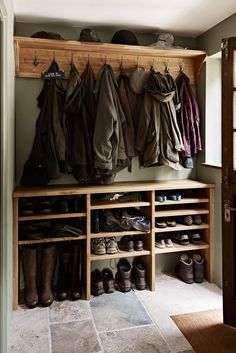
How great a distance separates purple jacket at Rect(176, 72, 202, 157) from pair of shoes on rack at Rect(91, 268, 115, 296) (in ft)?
4.13

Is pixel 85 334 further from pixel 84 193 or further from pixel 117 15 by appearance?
pixel 117 15

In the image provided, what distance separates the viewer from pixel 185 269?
2744mm

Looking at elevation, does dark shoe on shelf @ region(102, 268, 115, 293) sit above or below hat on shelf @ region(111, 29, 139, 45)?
below

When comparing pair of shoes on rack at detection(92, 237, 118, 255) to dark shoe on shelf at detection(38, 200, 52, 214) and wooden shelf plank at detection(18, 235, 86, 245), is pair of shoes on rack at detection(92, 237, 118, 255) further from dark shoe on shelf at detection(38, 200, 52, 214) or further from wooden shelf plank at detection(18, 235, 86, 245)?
dark shoe on shelf at detection(38, 200, 52, 214)

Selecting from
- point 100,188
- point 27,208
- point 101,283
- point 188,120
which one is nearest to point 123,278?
point 101,283

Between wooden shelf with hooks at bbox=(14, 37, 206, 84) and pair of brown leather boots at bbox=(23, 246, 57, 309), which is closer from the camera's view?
pair of brown leather boots at bbox=(23, 246, 57, 309)

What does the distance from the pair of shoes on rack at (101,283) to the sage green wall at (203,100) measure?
3.05 ft

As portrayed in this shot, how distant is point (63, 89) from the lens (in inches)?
102

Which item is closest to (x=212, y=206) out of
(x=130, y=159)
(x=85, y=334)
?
(x=130, y=159)

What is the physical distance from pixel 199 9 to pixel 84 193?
164 cm

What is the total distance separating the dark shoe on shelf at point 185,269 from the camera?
8.95 feet

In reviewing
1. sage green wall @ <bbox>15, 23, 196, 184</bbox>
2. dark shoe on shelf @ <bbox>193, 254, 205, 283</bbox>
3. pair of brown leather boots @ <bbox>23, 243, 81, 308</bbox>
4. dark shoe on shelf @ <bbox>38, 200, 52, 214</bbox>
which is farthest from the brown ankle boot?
dark shoe on shelf @ <bbox>193, 254, 205, 283</bbox>

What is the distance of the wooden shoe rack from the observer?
7.70 feet

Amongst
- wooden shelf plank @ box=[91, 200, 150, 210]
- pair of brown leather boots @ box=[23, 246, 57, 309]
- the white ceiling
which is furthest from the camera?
wooden shelf plank @ box=[91, 200, 150, 210]
